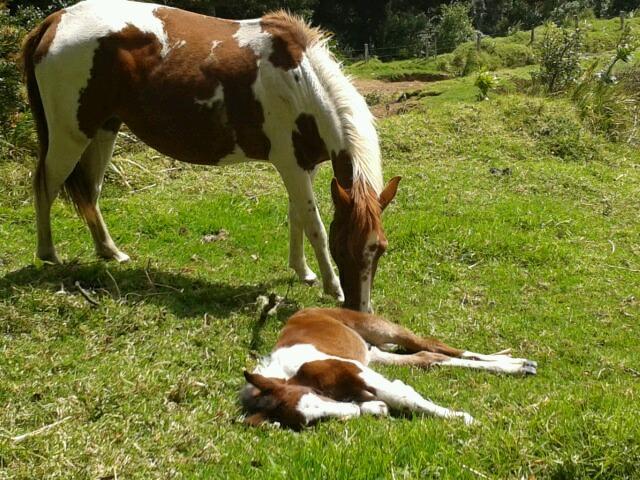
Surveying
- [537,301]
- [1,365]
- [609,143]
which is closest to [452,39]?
[609,143]

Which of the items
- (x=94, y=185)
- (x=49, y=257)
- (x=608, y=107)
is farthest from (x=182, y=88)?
(x=608, y=107)

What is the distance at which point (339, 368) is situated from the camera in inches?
139

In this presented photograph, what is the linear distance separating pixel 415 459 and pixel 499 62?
22018 millimetres

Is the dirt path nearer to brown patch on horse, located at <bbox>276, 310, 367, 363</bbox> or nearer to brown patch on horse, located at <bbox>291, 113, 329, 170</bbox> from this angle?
brown patch on horse, located at <bbox>291, 113, 329, 170</bbox>

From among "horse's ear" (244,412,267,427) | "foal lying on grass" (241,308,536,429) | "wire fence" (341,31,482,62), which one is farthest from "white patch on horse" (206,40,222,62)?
"wire fence" (341,31,482,62)

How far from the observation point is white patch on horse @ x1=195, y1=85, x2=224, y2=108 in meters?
5.28

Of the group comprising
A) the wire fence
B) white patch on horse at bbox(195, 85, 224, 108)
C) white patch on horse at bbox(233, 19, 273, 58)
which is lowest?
the wire fence

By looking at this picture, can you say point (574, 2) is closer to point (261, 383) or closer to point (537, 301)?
point (537, 301)

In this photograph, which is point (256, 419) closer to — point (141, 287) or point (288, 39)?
point (141, 287)

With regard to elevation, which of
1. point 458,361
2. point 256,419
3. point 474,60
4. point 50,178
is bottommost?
point 474,60

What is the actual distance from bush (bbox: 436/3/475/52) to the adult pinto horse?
84.1ft

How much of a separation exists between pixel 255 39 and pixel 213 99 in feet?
1.94

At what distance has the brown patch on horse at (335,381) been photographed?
137 inches

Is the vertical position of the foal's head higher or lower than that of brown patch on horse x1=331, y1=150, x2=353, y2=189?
lower
